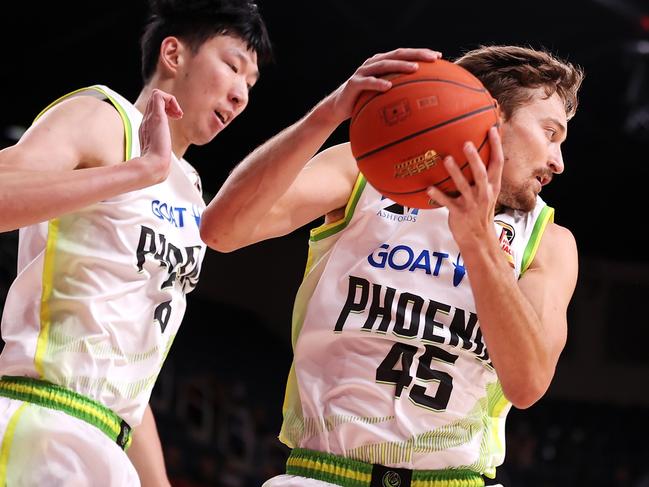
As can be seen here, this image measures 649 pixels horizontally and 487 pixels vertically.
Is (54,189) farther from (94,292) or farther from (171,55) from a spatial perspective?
(171,55)

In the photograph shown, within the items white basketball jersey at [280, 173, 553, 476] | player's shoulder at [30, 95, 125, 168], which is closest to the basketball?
white basketball jersey at [280, 173, 553, 476]

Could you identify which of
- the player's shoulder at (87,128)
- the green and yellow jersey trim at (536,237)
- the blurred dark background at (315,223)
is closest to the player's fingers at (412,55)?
the green and yellow jersey trim at (536,237)

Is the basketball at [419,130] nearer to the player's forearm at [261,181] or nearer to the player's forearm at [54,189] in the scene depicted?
the player's forearm at [261,181]

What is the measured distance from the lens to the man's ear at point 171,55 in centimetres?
363

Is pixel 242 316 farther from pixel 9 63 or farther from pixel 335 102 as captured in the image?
pixel 335 102

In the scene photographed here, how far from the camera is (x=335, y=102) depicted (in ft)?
7.68

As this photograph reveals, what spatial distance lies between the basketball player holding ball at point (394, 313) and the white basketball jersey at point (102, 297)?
1.77ft

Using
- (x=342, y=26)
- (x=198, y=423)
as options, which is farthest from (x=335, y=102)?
(x=198, y=423)


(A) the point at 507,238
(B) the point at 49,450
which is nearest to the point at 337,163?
(A) the point at 507,238

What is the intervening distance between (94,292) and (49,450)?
49 centimetres

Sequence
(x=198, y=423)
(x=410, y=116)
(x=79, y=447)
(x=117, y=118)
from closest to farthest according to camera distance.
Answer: (x=410, y=116) → (x=79, y=447) → (x=117, y=118) → (x=198, y=423)

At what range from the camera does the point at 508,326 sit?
2.37 metres

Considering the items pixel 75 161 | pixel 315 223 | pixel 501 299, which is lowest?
pixel 315 223

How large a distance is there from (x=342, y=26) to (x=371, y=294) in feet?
19.2
